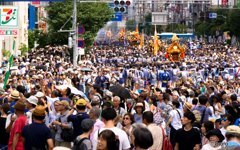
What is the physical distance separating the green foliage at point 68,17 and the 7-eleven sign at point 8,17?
28680 millimetres

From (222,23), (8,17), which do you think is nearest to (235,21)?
(222,23)

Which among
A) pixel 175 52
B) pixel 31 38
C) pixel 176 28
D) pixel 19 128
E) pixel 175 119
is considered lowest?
pixel 176 28

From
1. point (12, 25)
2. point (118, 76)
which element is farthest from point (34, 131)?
point (118, 76)

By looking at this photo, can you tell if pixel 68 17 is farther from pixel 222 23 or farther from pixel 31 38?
pixel 222 23

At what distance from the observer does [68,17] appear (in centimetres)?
6312

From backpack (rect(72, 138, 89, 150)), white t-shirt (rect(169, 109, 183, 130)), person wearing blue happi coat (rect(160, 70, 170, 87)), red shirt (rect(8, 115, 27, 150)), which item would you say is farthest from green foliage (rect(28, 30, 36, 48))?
backpack (rect(72, 138, 89, 150))

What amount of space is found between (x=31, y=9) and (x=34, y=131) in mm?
70895

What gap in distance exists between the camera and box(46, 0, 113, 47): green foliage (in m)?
63.8

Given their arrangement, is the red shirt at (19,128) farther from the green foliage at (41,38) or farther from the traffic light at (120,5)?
the green foliage at (41,38)

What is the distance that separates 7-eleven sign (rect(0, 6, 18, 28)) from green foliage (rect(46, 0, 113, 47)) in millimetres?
28680

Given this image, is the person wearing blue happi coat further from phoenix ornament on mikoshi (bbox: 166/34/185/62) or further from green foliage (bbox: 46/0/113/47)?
green foliage (bbox: 46/0/113/47)

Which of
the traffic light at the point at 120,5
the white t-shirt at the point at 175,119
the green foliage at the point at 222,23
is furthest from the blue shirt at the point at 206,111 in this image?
the green foliage at the point at 222,23

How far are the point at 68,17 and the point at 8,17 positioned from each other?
29724 millimetres

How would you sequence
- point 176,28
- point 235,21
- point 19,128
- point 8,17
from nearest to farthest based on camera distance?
point 19,128
point 8,17
point 235,21
point 176,28
